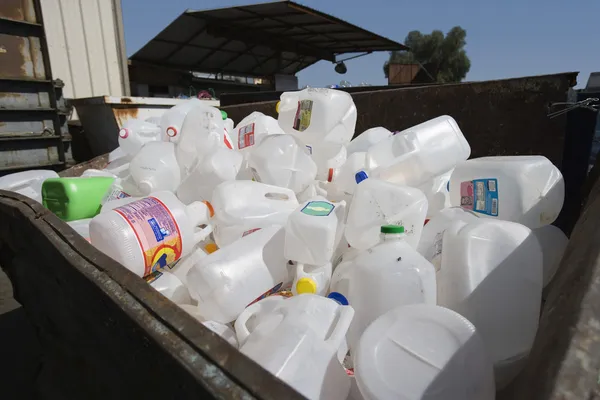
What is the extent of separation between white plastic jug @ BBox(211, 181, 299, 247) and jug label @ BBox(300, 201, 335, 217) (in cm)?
19

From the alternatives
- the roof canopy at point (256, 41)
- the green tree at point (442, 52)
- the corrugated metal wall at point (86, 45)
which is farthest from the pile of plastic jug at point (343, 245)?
the green tree at point (442, 52)

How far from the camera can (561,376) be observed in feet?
1.44

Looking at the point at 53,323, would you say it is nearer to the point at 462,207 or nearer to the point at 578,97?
the point at 462,207

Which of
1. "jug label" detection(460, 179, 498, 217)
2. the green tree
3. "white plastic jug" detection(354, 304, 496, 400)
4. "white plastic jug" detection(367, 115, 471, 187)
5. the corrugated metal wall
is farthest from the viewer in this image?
the green tree

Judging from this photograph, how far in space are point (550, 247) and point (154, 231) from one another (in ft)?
4.40

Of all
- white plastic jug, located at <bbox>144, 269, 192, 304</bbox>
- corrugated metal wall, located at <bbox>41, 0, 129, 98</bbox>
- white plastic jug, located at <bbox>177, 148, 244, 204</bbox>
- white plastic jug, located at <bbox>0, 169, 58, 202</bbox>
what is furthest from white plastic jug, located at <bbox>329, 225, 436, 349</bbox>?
corrugated metal wall, located at <bbox>41, 0, 129, 98</bbox>

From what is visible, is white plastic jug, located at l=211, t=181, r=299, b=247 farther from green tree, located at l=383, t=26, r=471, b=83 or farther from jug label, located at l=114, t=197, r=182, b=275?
green tree, located at l=383, t=26, r=471, b=83

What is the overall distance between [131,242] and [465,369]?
973mm

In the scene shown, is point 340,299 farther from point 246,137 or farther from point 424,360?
point 246,137

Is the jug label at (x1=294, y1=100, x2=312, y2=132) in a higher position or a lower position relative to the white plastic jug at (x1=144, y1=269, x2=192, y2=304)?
higher

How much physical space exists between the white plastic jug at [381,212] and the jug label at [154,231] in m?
0.61

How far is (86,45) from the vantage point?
5.20m

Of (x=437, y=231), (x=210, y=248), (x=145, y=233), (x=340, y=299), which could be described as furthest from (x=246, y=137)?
(x=340, y=299)

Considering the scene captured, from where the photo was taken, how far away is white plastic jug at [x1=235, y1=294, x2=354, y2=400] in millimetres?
788
